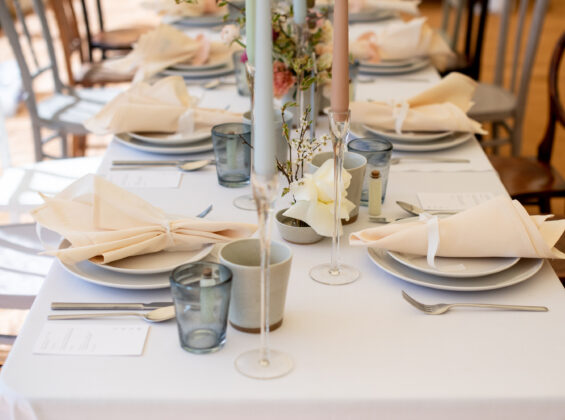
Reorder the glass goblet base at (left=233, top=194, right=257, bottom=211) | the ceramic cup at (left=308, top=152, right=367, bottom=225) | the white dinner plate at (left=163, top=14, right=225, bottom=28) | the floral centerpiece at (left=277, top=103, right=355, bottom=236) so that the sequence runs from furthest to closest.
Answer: the white dinner plate at (left=163, top=14, right=225, bottom=28)
the glass goblet base at (left=233, top=194, right=257, bottom=211)
the ceramic cup at (left=308, top=152, right=367, bottom=225)
the floral centerpiece at (left=277, top=103, right=355, bottom=236)

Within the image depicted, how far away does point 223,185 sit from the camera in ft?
5.13

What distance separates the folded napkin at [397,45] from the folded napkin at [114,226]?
1492 millimetres

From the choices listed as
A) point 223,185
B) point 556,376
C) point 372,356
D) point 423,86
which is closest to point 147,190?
point 223,185

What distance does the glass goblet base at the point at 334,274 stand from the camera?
115 centimetres

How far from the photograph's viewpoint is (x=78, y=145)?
344cm

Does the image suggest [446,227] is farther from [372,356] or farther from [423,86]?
[423,86]

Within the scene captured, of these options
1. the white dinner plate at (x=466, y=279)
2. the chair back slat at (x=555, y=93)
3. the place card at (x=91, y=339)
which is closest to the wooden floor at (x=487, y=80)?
the place card at (x=91, y=339)

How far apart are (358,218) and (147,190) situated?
0.45 metres

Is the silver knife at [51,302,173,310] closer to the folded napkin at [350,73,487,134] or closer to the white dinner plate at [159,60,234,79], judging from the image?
the folded napkin at [350,73,487,134]

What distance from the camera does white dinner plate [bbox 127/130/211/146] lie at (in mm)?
1765

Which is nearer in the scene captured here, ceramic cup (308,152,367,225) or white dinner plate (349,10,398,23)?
ceramic cup (308,152,367,225)

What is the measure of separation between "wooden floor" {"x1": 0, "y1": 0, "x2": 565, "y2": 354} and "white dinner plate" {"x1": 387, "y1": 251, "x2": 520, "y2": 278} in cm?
98

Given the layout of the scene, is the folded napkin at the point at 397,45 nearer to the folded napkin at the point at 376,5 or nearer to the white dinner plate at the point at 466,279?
the folded napkin at the point at 376,5

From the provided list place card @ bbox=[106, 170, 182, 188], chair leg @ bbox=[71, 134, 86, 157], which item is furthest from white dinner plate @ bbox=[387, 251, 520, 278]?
chair leg @ bbox=[71, 134, 86, 157]
